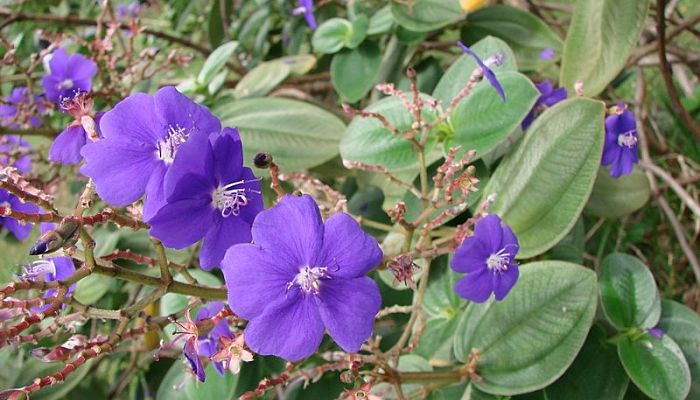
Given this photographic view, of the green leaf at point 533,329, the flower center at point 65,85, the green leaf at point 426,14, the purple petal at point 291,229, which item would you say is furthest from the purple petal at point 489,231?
the flower center at point 65,85

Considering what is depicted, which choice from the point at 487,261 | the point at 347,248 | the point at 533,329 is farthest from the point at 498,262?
the point at 347,248

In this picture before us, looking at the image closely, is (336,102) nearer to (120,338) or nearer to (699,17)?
(699,17)

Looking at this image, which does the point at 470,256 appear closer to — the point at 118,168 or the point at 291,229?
the point at 291,229

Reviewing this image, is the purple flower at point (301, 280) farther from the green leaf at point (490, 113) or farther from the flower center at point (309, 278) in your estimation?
the green leaf at point (490, 113)

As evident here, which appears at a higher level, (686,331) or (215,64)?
(215,64)

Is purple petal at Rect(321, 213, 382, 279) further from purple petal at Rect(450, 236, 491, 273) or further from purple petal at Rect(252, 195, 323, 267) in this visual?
purple petal at Rect(450, 236, 491, 273)

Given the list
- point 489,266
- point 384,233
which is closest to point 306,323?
point 489,266

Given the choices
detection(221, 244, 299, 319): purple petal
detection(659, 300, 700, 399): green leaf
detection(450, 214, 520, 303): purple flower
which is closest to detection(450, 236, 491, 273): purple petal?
detection(450, 214, 520, 303): purple flower
